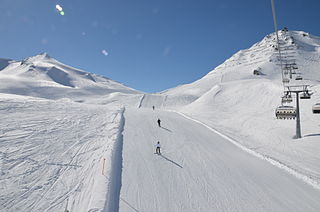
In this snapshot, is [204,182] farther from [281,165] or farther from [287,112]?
[287,112]

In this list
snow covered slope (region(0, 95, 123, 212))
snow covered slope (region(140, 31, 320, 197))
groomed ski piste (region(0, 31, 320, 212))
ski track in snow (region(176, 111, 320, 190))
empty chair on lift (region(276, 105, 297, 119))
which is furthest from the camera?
empty chair on lift (region(276, 105, 297, 119))

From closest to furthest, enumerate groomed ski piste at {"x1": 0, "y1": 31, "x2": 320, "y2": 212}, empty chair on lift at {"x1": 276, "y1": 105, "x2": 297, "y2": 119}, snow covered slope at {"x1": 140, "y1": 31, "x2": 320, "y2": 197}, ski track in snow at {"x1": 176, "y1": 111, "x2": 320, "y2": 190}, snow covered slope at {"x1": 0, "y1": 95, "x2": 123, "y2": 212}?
snow covered slope at {"x1": 0, "y1": 95, "x2": 123, "y2": 212} < groomed ski piste at {"x1": 0, "y1": 31, "x2": 320, "y2": 212} < ski track in snow at {"x1": 176, "y1": 111, "x2": 320, "y2": 190} < snow covered slope at {"x1": 140, "y1": 31, "x2": 320, "y2": 197} < empty chair on lift at {"x1": 276, "y1": 105, "x2": 297, "y2": 119}

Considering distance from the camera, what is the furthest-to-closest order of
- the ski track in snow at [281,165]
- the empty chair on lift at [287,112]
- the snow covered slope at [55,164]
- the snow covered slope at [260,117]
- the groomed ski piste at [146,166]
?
the empty chair on lift at [287,112]
the snow covered slope at [260,117]
the ski track in snow at [281,165]
the groomed ski piste at [146,166]
the snow covered slope at [55,164]

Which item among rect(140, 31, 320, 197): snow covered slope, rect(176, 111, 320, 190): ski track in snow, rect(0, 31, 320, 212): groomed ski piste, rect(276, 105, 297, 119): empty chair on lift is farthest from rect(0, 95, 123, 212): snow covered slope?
rect(276, 105, 297, 119): empty chair on lift

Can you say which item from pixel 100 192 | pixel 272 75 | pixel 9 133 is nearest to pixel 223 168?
pixel 100 192

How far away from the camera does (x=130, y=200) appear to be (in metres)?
9.11

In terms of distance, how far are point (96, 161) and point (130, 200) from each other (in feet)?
16.3

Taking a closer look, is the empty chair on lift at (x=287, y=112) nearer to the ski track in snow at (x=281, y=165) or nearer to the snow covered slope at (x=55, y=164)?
the ski track in snow at (x=281, y=165)

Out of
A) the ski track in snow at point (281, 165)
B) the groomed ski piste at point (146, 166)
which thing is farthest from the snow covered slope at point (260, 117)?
the ski track in snow at point (281, 165)

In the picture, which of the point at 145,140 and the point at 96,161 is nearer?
the point at 96,161

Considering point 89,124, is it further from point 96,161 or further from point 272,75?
point 272,75

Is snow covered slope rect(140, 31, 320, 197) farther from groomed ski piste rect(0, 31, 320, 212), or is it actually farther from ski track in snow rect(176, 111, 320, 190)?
ski track in snow rect(176, 111, 320, 190)

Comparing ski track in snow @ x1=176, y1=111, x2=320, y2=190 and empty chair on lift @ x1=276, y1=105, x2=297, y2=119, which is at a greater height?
empty chair on lift @ x1=276, y1=105, x2=297, y2=119

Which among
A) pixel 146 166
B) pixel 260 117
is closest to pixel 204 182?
pixel 146 166
